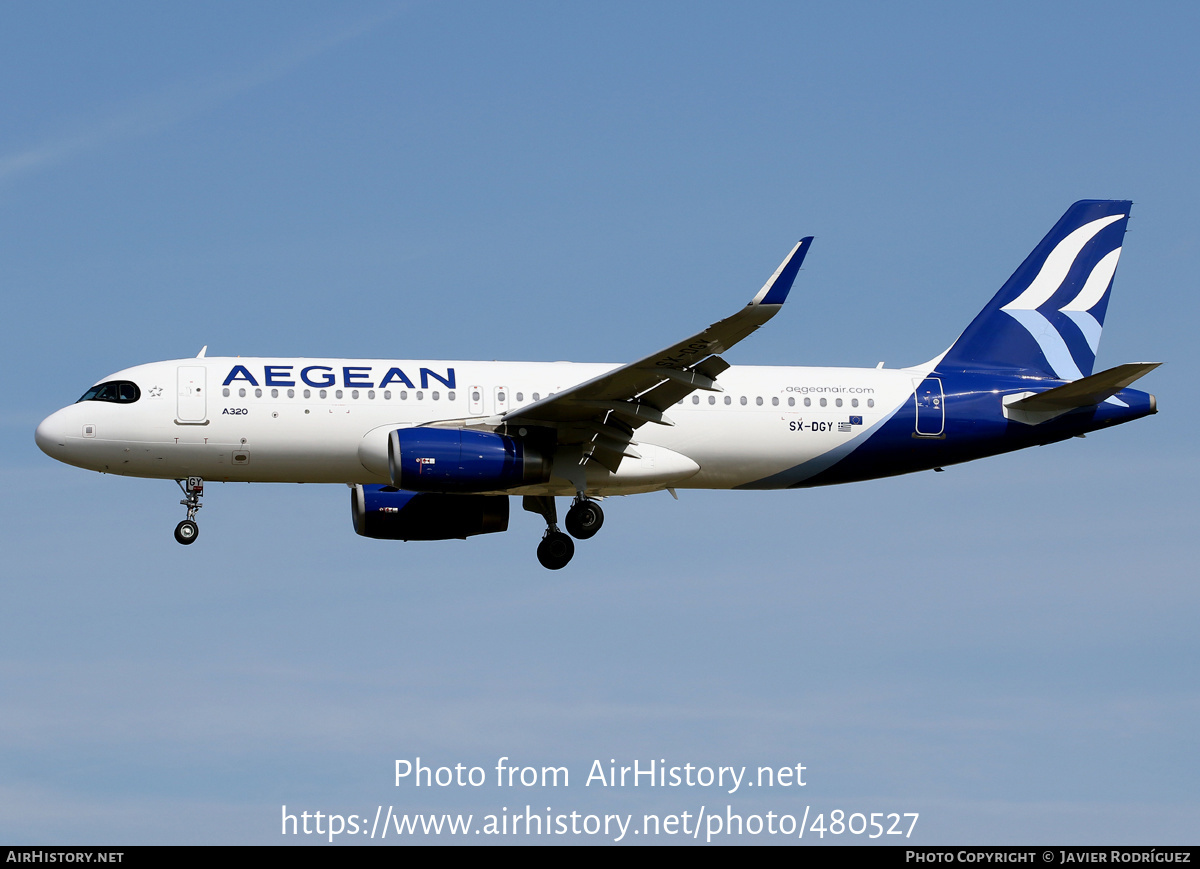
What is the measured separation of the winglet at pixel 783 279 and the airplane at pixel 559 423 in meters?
1.24

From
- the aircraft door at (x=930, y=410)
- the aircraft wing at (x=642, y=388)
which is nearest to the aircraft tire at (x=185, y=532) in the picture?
the aircraft wing at (x=642, y=388)

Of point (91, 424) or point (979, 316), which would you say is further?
point (979, 316)

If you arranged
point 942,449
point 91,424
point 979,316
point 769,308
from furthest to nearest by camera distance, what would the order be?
point 979,316 → point 942,449 → point 91,424 → point 769,308

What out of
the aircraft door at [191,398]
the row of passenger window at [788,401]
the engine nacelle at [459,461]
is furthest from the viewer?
the row of passenger window at [788,401]

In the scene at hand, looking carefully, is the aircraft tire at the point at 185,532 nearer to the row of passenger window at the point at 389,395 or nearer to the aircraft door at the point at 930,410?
the row of passenger window at the point at 389,395

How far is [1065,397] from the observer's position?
36.6 m

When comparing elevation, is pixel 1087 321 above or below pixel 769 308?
above

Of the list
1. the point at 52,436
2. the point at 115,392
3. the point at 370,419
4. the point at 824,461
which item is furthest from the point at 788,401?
the point at 52,436

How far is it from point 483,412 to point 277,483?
4567 millimetres

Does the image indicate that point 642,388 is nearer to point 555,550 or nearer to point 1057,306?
point 555,550

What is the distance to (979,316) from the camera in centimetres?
3941

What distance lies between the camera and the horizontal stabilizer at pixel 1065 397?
35500mm

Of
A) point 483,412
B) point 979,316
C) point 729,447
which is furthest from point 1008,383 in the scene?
point 483,412

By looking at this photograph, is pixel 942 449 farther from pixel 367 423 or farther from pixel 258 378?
pixel 258 378
